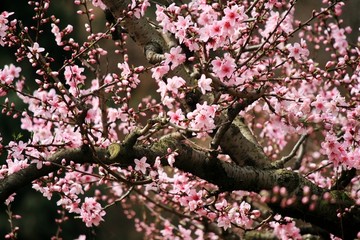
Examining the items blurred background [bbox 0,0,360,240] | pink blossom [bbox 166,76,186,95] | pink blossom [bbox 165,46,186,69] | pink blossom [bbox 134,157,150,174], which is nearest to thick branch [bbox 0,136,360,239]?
pink blossom [bbox 134,157,150,174]

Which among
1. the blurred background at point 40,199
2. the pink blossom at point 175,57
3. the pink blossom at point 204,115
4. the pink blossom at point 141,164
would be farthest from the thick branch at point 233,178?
the blurred background at point 40,199

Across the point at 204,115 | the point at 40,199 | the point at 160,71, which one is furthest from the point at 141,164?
the point at 40,199

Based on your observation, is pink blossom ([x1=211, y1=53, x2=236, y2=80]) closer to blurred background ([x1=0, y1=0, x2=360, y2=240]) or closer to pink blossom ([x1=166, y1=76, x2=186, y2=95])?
pink blossom ([x1=166, y1=76, x2=186, y2=95])

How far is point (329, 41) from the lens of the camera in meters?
4.58

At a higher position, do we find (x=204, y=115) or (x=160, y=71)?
(x=160, y=71)

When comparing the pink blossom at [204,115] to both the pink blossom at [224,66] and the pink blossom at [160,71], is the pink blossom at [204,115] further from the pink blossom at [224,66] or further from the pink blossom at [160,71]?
the pink blossom at [160,71]

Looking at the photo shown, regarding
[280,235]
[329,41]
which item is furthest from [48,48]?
[280,235]

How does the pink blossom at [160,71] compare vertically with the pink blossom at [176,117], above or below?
above

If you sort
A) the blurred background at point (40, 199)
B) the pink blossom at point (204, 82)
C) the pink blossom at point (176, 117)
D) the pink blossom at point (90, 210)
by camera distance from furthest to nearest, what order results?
the blurred background at point (40, 199) < the pink blossom at point (90, 210) < the pink blossom at point (176, 117) < the pink blossom at point (204, 82)

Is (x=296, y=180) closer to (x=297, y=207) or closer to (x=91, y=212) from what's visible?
(x=297, y=207)

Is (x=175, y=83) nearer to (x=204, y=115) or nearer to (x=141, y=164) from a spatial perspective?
(x=204, y=115)

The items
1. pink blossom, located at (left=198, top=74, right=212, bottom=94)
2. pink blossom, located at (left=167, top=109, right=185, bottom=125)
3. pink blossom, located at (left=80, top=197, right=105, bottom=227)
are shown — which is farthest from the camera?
pink blossom, located at (left=80, top=197, right=105, bottom=227)

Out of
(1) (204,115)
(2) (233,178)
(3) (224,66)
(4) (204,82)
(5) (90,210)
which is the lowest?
(5) (90,210)

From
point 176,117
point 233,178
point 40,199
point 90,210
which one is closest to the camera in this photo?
point 176,117
